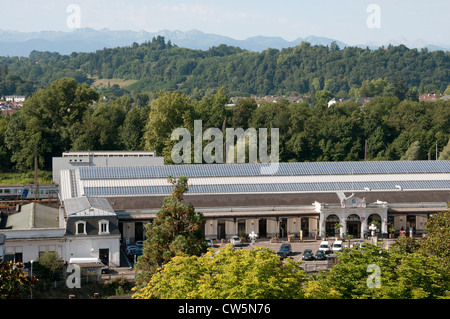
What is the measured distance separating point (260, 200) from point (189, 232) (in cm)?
1957

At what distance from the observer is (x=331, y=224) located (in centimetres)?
5488

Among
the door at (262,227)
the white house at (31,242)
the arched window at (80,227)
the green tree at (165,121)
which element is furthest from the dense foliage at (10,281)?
the green tree at (165,121)

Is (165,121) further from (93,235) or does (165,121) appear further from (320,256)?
Result: (320,256)

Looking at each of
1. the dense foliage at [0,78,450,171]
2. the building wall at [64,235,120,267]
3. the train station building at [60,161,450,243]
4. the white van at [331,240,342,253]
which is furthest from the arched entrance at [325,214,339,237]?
the dense foliage at [0,78,450,171]

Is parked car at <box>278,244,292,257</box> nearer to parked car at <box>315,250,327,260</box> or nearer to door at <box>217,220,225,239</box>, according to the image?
parked car at <box>315,250,327,260</box>

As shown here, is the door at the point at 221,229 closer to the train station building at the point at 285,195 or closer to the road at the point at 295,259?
the train station building at the point at 285,195

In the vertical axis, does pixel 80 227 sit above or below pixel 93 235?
above

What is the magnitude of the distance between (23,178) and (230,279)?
67555 millimetres

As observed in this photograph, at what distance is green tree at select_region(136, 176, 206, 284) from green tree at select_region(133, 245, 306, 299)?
6.63m

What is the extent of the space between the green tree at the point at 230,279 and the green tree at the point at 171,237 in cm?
663

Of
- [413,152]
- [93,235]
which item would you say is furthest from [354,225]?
[413,152]

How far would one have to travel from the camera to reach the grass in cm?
8594

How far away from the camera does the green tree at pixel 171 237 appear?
35.6 m
